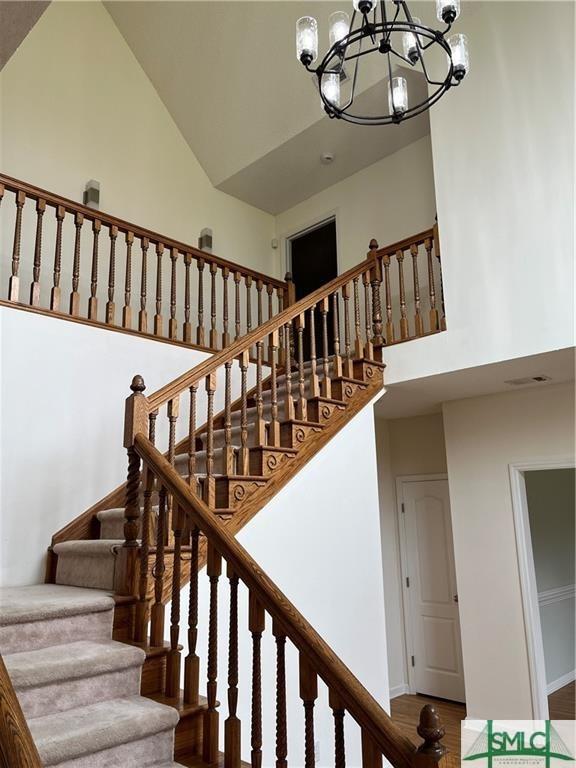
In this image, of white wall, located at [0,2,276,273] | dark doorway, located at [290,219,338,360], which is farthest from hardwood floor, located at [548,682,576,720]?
white wall, located at [0,2,276,273]

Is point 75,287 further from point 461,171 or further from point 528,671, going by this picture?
point 528,671

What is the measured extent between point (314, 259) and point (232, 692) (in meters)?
5.61

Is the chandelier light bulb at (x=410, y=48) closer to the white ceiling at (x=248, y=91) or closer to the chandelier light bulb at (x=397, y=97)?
the chandelier light bulb at (x=397, y=97)

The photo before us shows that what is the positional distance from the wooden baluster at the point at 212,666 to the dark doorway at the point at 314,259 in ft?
15.0

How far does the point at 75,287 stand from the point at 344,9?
3.44m

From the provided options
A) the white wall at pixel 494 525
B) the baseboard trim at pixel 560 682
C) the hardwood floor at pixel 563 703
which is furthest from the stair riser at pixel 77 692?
the baseboard trim at pixel 560 682

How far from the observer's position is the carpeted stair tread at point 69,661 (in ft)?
7.17

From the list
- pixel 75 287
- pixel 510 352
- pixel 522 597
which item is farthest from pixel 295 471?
pixel 522 597

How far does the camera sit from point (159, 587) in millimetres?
2648

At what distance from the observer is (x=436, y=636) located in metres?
5.75

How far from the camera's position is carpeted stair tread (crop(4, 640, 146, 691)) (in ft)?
7.17

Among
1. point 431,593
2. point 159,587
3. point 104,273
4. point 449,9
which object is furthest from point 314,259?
point 159,587

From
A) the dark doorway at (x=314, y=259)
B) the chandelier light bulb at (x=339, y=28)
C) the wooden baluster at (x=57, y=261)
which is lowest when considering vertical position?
the wooden baluster at (x=57, y=261)

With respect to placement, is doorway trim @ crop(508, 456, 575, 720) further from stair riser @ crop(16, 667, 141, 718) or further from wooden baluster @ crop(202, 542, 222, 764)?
stair riser @ crop(16, 667, 141, 718)
